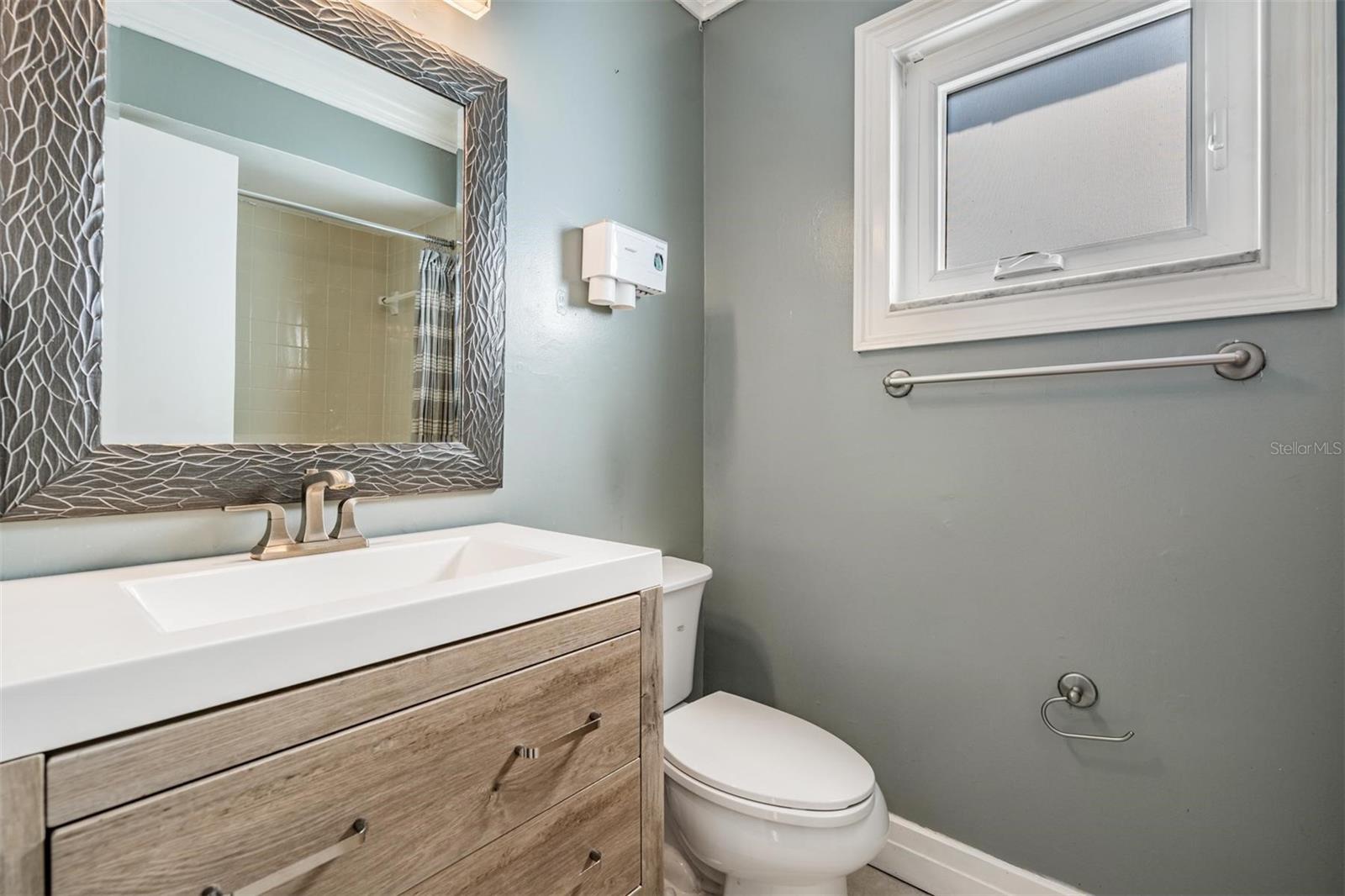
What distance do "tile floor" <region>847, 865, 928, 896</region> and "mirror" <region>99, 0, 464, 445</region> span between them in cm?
137

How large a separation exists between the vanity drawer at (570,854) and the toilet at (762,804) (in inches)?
9.4

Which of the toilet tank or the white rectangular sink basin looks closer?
the white rectangular sink basin

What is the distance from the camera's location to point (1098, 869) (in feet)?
4.03

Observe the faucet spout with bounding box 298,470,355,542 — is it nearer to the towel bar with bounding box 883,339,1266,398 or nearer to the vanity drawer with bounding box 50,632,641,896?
the vanity drawer with bounding box 50,632,641,896

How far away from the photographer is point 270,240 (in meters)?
1.02

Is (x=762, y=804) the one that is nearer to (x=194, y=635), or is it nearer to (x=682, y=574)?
(x=682, y=574)

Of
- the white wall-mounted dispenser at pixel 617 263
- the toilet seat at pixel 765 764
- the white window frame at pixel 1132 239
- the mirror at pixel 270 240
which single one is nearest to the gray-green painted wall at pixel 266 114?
the mirror at pixel 270 240

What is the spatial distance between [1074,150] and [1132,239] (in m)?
0.25

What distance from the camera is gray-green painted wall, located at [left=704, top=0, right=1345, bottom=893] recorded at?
3.50ft

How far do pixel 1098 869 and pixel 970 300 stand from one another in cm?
120

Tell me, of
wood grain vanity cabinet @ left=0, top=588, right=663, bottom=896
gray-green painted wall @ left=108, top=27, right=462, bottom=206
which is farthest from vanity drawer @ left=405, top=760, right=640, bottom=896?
gray-green painted wall @ left=108, top=27, right=462, bottom=206

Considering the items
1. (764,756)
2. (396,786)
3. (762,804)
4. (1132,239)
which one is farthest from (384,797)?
(1132,239)

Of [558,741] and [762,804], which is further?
[762,804]

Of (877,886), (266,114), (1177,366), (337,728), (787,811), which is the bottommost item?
(877,886)
